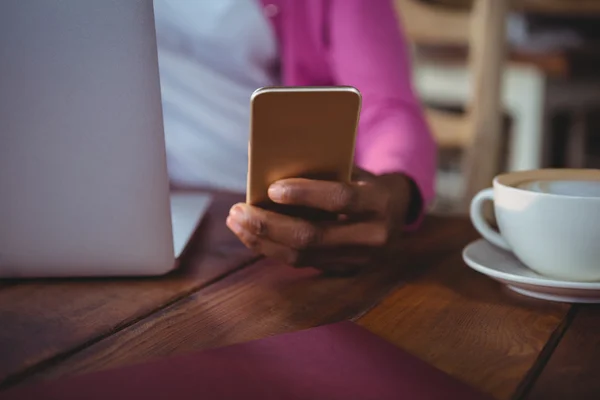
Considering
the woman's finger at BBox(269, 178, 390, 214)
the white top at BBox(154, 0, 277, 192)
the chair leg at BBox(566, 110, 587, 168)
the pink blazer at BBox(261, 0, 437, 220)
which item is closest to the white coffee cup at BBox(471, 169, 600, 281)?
the woman's finger at BBox(269, 178, 390, 214)

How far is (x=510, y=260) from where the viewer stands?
0.57 m

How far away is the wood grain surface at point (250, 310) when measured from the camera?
1.34 feet

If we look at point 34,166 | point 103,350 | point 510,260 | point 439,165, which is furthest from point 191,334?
point 439,165

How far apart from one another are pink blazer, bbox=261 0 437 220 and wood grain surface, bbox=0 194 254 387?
39cm

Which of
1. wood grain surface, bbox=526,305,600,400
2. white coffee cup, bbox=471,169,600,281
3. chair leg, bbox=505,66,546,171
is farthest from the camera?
chair leg, bbox=505,66,546,171

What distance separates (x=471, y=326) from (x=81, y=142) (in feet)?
1.09

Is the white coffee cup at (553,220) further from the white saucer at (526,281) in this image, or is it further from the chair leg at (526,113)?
the chair leg at (526,113)

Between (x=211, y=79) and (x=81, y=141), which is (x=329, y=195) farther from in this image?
(x=211, y=79)

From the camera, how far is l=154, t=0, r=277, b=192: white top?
1088 mm

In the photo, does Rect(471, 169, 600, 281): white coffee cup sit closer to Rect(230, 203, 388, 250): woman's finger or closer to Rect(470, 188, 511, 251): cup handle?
Rect(470, 188, 511, 251): cup handle

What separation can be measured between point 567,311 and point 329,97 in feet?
0.81

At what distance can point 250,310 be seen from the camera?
A: 48 centimetres

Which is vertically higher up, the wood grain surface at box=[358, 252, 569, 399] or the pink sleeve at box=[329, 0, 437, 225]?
the pink sleeve at box=[329, 0, 437, 225]

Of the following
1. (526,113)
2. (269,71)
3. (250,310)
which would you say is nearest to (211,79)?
(269,71)
